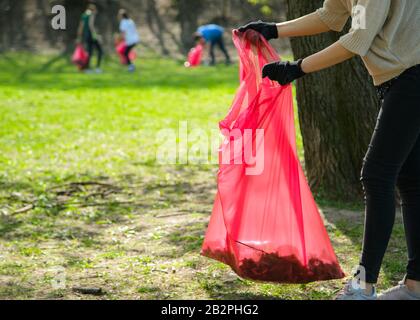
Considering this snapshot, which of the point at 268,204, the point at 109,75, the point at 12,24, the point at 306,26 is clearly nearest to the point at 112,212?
the point at 268,204

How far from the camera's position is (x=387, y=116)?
3262 millimetres

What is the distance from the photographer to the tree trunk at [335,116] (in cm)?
510

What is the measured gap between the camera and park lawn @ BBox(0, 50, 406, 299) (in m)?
3.89

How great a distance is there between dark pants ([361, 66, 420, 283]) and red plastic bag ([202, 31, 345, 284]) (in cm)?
36

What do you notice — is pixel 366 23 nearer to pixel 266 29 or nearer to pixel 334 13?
pixel 334 13

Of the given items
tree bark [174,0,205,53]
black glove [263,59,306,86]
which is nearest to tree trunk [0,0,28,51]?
tree bark [174,0,205,53]

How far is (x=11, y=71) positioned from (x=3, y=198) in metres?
13.4

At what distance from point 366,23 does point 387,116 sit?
40cm

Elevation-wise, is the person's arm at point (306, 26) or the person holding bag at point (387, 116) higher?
the person's arm at point (306, 26)

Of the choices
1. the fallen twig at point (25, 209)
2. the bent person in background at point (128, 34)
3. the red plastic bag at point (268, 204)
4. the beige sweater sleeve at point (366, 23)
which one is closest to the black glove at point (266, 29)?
the red plastic bag at point (268, 204)

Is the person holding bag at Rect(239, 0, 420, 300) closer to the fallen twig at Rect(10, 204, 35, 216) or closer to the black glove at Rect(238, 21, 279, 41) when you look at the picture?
the black glove at Rect(238, 21, 279, 41)

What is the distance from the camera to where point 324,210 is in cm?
526

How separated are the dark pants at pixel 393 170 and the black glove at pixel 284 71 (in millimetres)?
366

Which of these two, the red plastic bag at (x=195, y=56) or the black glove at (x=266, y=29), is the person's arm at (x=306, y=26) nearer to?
the black glove at (x=266, y=29)
